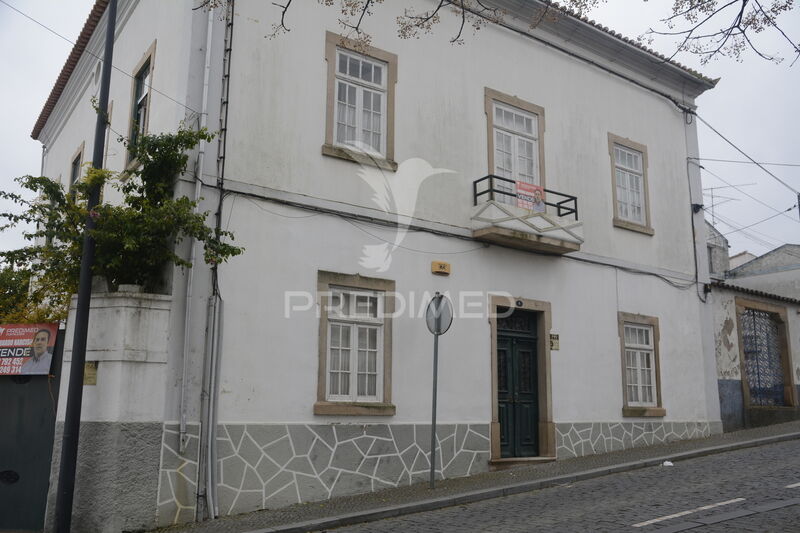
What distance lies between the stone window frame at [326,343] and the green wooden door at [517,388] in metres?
2.41

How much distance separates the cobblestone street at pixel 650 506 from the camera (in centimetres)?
789

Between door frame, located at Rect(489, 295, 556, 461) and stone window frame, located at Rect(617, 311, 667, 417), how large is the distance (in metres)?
1.90

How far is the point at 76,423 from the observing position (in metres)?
8.63

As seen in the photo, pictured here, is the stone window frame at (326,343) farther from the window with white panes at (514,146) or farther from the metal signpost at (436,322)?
the window with white panes at (514,146)

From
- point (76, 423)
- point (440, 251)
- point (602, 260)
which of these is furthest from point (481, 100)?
point (76, 423)

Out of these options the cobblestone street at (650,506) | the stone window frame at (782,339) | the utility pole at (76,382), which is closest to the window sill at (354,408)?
Result: the cobblestone street at (650,506)

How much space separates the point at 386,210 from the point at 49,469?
569cm

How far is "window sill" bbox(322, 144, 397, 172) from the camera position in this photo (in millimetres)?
11325

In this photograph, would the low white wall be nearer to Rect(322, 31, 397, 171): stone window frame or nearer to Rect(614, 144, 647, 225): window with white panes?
Rect(322, 31, 397, 171): stone window frame

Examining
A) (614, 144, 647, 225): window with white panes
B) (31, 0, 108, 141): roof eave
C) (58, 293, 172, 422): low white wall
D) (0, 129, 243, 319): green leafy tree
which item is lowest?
(58, 293, 172, 422): low white wall

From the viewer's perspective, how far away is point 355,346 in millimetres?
11211

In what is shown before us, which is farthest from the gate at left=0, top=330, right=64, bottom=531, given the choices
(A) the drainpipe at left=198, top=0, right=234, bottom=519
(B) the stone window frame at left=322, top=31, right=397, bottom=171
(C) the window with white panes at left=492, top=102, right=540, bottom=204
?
(C) the window with white panes at left=492, top=102, right=540, bottom=204

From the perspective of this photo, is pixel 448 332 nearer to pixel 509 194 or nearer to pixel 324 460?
pixel 509 194

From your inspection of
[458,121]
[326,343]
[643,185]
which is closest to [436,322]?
[326,343]
